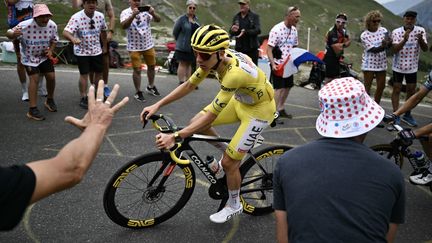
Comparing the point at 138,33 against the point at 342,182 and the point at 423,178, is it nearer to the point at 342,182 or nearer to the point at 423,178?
the point at 423,178

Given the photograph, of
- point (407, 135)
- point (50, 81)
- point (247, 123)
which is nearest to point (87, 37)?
point (50, 81)

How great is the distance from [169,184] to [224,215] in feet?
2.60

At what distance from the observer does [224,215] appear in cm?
429

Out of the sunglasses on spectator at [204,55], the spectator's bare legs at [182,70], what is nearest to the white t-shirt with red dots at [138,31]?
the spectator's bare legs at [182,70]

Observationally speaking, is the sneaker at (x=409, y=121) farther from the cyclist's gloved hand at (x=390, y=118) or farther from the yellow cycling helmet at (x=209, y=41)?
the yellow cycling helmet at (x=209, y=41)

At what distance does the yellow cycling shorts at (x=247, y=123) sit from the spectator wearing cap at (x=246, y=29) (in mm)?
5172

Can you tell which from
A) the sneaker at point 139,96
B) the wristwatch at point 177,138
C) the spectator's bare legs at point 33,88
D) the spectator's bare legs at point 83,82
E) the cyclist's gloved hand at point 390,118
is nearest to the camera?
the wristwatch at point 177,138

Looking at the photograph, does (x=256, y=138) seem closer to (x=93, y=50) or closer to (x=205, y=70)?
(x=205, y=70)

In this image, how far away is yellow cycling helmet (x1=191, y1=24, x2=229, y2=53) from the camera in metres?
3.81

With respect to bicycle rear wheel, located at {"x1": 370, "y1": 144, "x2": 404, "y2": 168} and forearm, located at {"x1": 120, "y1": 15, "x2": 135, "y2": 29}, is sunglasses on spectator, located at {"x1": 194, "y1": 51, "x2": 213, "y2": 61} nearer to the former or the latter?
bicycle rear wheel, located at {"x1": 370, "y1": 144, "x2": 404, "y2": 168}

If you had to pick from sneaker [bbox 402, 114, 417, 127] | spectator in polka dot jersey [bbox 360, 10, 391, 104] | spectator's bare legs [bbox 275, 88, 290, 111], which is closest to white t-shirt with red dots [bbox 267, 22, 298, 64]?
spectator's bare legs [bbox 275, 88, 290, 111]

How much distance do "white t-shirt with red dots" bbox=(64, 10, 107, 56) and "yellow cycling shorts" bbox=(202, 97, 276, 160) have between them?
14.7 feet

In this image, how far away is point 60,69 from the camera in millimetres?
11367

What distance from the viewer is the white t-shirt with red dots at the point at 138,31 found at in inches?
333
